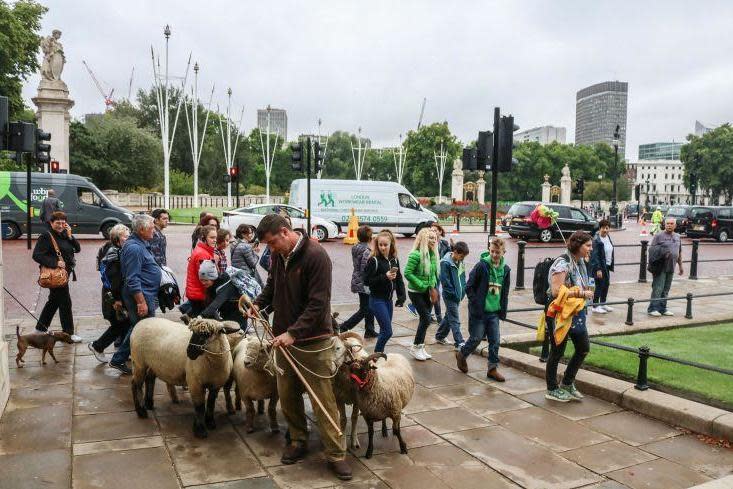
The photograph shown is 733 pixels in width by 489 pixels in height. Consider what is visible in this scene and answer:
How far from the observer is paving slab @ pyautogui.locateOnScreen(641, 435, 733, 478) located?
15.3ft

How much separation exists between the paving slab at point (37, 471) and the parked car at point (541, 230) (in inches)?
907

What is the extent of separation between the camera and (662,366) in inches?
279

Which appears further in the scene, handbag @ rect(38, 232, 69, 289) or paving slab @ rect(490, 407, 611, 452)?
handbag @ rect(38, 232, 69, 289)

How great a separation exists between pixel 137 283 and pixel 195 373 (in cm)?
158

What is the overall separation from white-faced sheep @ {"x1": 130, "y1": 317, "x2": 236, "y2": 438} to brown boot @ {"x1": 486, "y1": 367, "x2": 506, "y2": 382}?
3077 millimetres

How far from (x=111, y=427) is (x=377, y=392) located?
7.88 feet

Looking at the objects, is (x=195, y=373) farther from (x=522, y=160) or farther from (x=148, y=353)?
(x=522, y=160)

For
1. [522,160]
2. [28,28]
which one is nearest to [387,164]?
[522,160]

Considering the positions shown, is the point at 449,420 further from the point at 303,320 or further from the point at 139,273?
the point at 139,273

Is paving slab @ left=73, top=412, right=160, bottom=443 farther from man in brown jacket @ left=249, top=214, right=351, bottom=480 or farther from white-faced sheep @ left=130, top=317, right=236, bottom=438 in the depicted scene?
man in brown jacket @ left=249, top=214, right=351, bottom=480

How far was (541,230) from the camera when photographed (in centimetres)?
2544

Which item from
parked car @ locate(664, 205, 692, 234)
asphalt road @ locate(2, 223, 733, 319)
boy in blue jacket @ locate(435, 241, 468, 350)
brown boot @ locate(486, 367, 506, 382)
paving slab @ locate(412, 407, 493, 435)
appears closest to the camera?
paving slab @ locate(412, 407, 493, 435)

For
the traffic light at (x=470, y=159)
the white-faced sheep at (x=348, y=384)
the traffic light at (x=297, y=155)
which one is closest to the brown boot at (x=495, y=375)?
the white-faced sheep at (x=348, y=384)

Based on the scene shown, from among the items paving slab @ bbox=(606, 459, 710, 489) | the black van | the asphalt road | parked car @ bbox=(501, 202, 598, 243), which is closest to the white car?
the asphalt road
